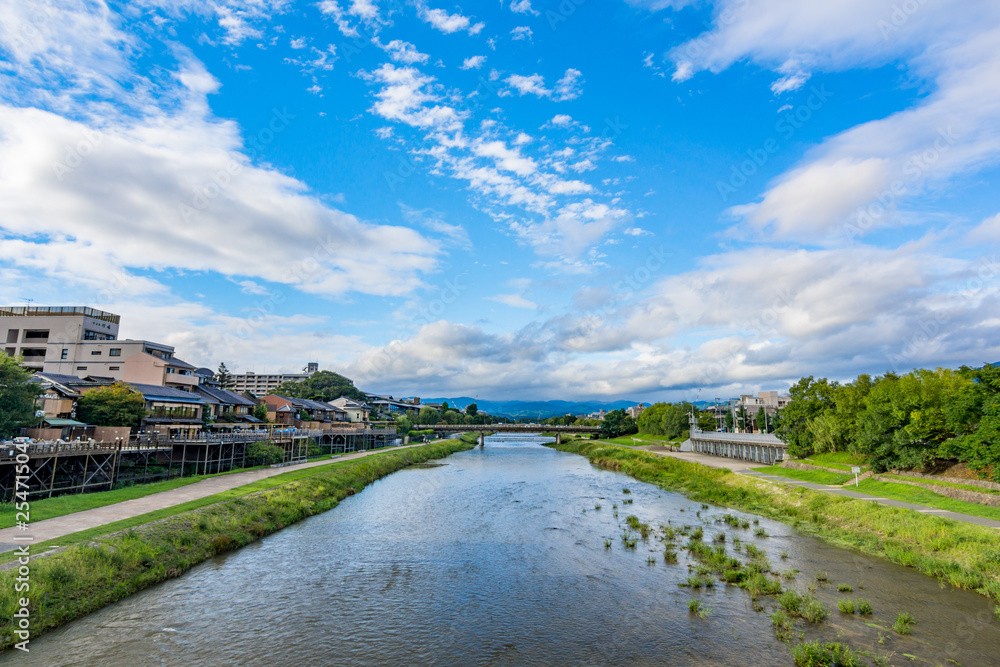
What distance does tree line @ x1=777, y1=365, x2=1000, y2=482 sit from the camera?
99.9ft

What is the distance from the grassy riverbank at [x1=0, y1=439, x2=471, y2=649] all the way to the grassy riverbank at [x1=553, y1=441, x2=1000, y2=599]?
31.8 m

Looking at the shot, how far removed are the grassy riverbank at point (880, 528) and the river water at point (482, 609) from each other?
3.25 feet

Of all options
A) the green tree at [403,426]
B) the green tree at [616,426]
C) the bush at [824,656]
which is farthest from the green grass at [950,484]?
the green tree at [403,426]

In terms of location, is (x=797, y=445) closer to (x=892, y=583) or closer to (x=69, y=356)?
(x=892, y=583)

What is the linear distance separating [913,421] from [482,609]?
36.4 meters

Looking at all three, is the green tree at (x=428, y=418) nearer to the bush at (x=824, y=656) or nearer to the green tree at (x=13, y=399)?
the green tree at (x=13, y=399)

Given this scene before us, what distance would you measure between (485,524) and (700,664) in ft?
63.6

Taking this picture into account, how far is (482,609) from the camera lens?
1792 centimetres

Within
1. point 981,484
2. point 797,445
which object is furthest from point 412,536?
point 797,445

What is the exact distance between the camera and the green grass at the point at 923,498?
25641mm

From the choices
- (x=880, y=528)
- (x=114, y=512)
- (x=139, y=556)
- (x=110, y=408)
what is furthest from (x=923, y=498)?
(x=110, y=408)

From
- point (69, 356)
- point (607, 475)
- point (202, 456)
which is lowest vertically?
point (607, 475)

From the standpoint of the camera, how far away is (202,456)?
44156mm

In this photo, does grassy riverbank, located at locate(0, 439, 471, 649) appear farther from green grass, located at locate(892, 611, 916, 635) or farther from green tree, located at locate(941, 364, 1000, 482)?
green tree, located at locate(941, 364, 1000, 482)
